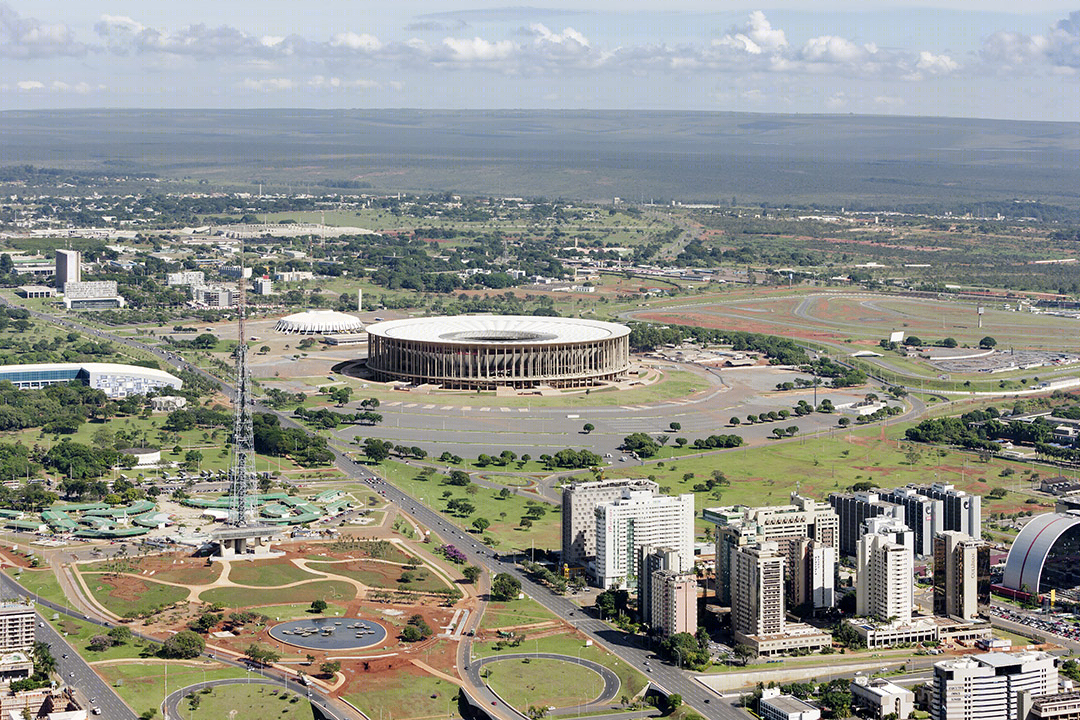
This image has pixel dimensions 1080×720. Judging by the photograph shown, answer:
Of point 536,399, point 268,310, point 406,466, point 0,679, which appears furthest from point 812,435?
point 268,310

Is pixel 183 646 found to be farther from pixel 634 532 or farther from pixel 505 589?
pixel 634 532

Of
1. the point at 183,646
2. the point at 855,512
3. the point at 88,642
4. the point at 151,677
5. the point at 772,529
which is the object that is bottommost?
the point at 151,677

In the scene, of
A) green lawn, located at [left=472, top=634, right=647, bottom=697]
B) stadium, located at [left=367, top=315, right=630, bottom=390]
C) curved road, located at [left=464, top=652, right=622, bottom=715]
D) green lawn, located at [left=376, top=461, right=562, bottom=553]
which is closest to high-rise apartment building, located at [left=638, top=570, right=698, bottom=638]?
green lawn, located at [left=472, top=634, right=647, bottom=697]

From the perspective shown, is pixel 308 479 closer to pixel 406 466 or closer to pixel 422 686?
pixel 406 466

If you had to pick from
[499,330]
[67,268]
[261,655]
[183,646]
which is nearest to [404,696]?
[261,655]

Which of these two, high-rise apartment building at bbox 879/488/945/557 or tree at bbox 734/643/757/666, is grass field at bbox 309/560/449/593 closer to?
tree at bbox 734/643/757/666

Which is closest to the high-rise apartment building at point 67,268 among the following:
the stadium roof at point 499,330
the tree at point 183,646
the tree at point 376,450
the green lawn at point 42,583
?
the stadium roof at point 499,330
